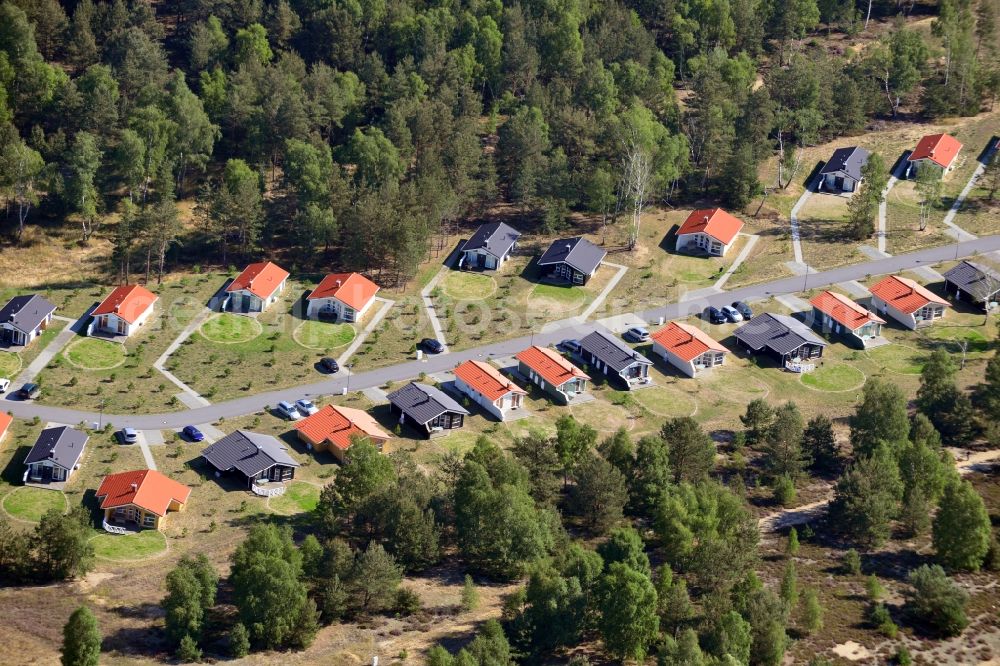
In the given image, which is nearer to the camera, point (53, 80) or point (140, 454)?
point (140, 454)

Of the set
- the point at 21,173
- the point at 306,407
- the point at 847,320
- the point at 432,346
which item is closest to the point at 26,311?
the point at 21,173

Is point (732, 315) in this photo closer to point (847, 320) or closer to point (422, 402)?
point (847, 320)

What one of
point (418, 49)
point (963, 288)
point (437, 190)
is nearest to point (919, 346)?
point (963, 288)

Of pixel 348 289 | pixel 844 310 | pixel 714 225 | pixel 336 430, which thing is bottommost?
pixel 336 430

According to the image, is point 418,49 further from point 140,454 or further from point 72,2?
point 140,454

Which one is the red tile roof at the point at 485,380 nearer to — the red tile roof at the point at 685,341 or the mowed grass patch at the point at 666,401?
the mowed grass patch at the point at 666,401

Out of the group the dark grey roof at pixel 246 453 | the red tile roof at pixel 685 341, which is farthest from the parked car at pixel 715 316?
the dark grey roof at pixel 246 453
